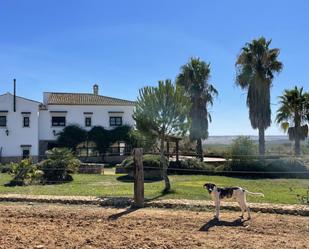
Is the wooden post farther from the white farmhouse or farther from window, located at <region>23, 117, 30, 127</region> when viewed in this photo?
window, located at <region>23, 117, 30, 127</region>

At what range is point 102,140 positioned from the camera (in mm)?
43219

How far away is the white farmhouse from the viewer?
1645 inches

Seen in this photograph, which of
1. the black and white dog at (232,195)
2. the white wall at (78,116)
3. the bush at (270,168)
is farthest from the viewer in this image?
the white wall at (78,116)

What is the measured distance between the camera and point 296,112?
36.6 metres

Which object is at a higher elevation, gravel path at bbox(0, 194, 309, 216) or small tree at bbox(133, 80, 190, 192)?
small tree at bbox(133, 80, 190, 192)

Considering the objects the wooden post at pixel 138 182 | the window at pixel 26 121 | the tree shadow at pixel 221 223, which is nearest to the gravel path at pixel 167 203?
the wooden post at pixel 138 182

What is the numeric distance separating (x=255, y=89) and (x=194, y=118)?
20.1ft

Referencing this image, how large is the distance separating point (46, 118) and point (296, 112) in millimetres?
24413

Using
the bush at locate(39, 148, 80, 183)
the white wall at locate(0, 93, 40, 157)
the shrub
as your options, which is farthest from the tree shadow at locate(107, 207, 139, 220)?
the white wall at locate(0, 93, 40, 157)

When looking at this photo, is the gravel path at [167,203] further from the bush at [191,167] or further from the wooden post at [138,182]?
the bush at [191,167]

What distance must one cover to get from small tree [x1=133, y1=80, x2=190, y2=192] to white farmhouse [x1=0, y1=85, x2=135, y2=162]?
24.0 metres

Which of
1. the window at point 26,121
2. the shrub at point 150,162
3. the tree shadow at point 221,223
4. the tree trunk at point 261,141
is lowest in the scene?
the tree shadow at point 221,223

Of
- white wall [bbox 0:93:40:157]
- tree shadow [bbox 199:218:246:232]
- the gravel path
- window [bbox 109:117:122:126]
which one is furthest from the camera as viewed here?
window [bbox 109:117:122:126]

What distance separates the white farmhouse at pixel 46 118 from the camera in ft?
137
